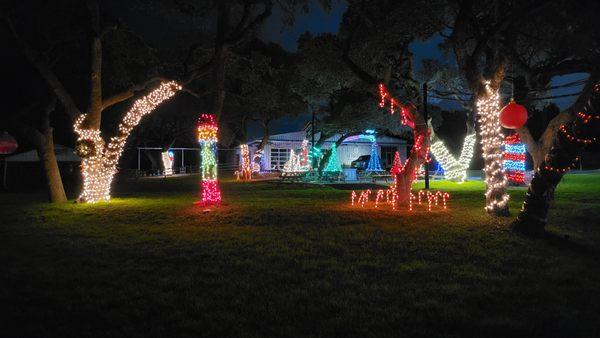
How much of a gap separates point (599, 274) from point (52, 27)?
15607 millimetres

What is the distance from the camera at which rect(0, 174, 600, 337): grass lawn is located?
Result: 4023 millimetres

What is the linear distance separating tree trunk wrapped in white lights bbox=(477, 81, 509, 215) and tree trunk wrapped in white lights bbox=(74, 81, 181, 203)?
9622mm

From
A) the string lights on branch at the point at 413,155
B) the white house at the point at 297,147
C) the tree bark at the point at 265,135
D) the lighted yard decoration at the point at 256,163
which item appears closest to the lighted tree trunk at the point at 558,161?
the string lights on branch at the point at 413,155

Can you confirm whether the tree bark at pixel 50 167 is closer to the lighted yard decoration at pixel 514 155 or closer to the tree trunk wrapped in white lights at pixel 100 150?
the tree trunk wrapped in white lights at pixel 100 150

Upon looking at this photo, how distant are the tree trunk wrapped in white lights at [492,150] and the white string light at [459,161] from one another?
11.7m

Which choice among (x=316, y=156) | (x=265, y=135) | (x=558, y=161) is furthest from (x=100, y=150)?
(x=265, y=135)

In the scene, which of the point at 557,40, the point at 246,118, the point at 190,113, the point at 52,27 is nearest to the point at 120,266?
the point at 557,40

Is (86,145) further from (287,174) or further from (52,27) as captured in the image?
(287,174)

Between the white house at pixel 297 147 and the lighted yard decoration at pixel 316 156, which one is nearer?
the lighted yard decoration at pixel 316 156

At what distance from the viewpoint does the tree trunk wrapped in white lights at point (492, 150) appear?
10445mm

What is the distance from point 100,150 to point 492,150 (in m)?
11.6

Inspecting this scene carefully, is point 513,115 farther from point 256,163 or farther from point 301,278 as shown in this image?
point 256,163

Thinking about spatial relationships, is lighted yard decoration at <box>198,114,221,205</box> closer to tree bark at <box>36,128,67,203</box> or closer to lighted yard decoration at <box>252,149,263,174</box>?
tree bark at <box>36,128,67,203</box>

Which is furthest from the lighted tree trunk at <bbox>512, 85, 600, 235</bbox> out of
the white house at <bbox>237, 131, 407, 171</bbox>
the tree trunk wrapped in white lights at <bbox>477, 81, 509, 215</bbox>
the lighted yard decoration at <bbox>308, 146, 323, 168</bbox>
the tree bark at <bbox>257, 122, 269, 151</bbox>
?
the white house at <bbox>237, 131, 407, 171</bbox>
